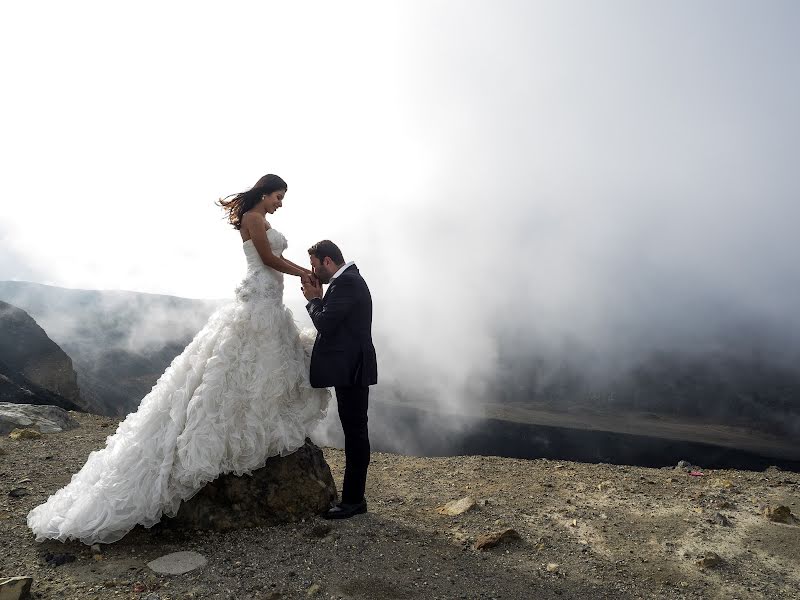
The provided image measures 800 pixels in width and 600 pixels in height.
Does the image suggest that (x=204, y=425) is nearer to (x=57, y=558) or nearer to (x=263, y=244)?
(x=57, y=558)

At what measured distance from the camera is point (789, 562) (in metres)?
5.40

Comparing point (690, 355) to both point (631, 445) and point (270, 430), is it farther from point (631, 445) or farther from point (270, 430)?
point (270, 430)

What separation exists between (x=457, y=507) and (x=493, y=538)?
3.67ft

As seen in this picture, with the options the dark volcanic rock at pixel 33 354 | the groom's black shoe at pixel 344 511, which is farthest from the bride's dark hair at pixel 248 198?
the dark volcanic rock at pixel 33 354

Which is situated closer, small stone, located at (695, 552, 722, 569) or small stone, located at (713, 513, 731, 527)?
small stone, located at (695, 552, 722, 569)

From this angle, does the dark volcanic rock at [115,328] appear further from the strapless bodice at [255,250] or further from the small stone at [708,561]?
the small stone at [708,561]

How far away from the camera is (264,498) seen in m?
5.43

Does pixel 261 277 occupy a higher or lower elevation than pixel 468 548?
higher

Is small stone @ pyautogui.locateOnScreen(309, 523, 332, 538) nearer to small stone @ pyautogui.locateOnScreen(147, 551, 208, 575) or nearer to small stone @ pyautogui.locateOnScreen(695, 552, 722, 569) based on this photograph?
small stone @ pyautogui.locateOnScreen(147, 551, 208, 575)

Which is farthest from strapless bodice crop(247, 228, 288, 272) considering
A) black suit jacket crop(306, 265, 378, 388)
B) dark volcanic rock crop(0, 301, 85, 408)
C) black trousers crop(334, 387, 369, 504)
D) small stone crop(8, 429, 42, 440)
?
dark volcanic rock crop(0, 301, 85, 408)

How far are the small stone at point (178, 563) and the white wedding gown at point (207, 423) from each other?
451mm

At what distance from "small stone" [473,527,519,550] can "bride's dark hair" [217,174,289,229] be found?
4.48 meters

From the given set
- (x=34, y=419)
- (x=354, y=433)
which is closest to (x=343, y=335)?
(x=354, y=433)

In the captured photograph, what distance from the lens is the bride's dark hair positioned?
5750 mm
